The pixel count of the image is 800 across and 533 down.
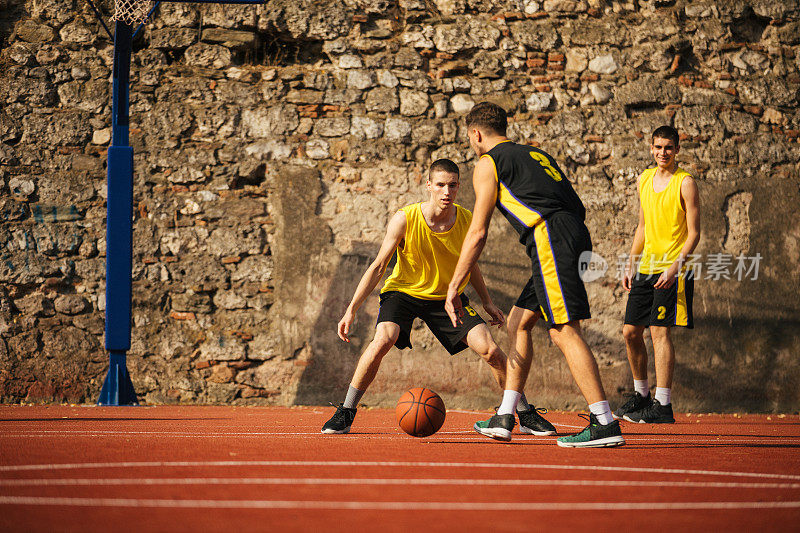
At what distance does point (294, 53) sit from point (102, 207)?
259 cm

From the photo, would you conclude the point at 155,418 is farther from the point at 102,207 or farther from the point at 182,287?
the point at 102,207

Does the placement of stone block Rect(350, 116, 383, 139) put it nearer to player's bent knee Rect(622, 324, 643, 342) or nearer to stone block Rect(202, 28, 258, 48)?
stone block Rect(202, 28, 258, 48)

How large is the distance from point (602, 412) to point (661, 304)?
2.32 metres

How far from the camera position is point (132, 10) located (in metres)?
7.90

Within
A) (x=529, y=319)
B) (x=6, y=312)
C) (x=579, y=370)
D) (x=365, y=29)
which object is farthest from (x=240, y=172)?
(x=579, y=370)

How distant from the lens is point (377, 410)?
7773 millimetres

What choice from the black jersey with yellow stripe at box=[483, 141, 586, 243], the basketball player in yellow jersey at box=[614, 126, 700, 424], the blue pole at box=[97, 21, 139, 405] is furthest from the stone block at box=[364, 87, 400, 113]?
the black jersey with yellow stripe at box=[483, 141, 586, 243]

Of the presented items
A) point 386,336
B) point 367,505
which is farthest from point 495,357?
point 367,505

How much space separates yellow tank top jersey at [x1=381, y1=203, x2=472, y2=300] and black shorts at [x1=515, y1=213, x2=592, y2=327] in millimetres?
1057

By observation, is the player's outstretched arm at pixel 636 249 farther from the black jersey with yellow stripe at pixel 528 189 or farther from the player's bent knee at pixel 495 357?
the black jersey with yellow stripe at pixel 528 189

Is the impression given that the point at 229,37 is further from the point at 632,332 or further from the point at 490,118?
the point at 632,332

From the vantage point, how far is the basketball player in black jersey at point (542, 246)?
169 inches

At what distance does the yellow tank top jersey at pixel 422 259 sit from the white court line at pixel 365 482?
2373 millimetres

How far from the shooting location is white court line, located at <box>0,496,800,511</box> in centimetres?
255
